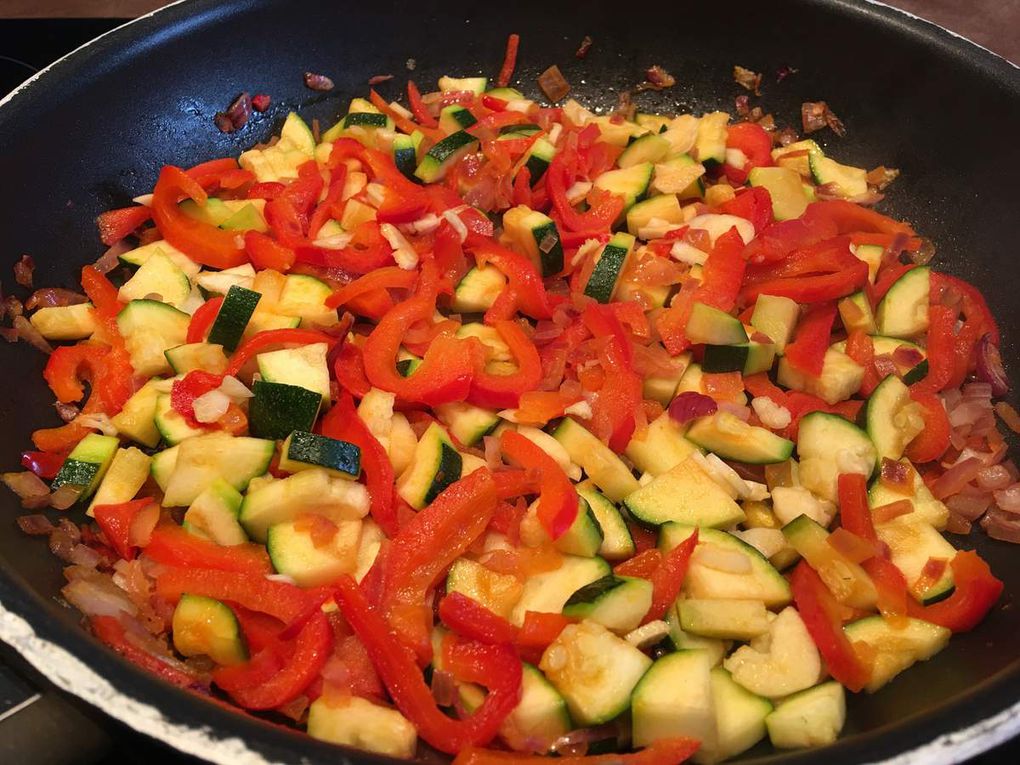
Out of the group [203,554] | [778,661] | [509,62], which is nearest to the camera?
[778,661]

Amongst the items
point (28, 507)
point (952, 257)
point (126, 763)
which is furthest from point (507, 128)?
point (126, 763)

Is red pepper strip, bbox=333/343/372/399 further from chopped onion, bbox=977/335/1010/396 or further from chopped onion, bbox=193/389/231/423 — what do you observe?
chopped onion, bbox=977/335/1010/396

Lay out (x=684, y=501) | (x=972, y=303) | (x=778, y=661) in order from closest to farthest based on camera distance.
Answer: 1. (x=778, y=661)
2. (x=684, y=501)
3. (x=972, y=303)

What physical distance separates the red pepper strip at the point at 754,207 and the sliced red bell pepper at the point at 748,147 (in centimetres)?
23

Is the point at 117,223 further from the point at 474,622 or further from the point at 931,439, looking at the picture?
the point at 931,439

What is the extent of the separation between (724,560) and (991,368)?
1.12m

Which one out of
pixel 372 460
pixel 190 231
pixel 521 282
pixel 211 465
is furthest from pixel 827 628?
pixel 190 231

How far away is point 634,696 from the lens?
1.57 m

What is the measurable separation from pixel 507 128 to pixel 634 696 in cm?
198

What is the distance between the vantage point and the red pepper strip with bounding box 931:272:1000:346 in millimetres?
2377

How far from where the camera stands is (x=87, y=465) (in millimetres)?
Answer: 1985

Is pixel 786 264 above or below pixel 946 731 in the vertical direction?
above

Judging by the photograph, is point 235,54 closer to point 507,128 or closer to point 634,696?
point 507,128

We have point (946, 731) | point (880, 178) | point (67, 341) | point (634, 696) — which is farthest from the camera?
point (880, 178)
